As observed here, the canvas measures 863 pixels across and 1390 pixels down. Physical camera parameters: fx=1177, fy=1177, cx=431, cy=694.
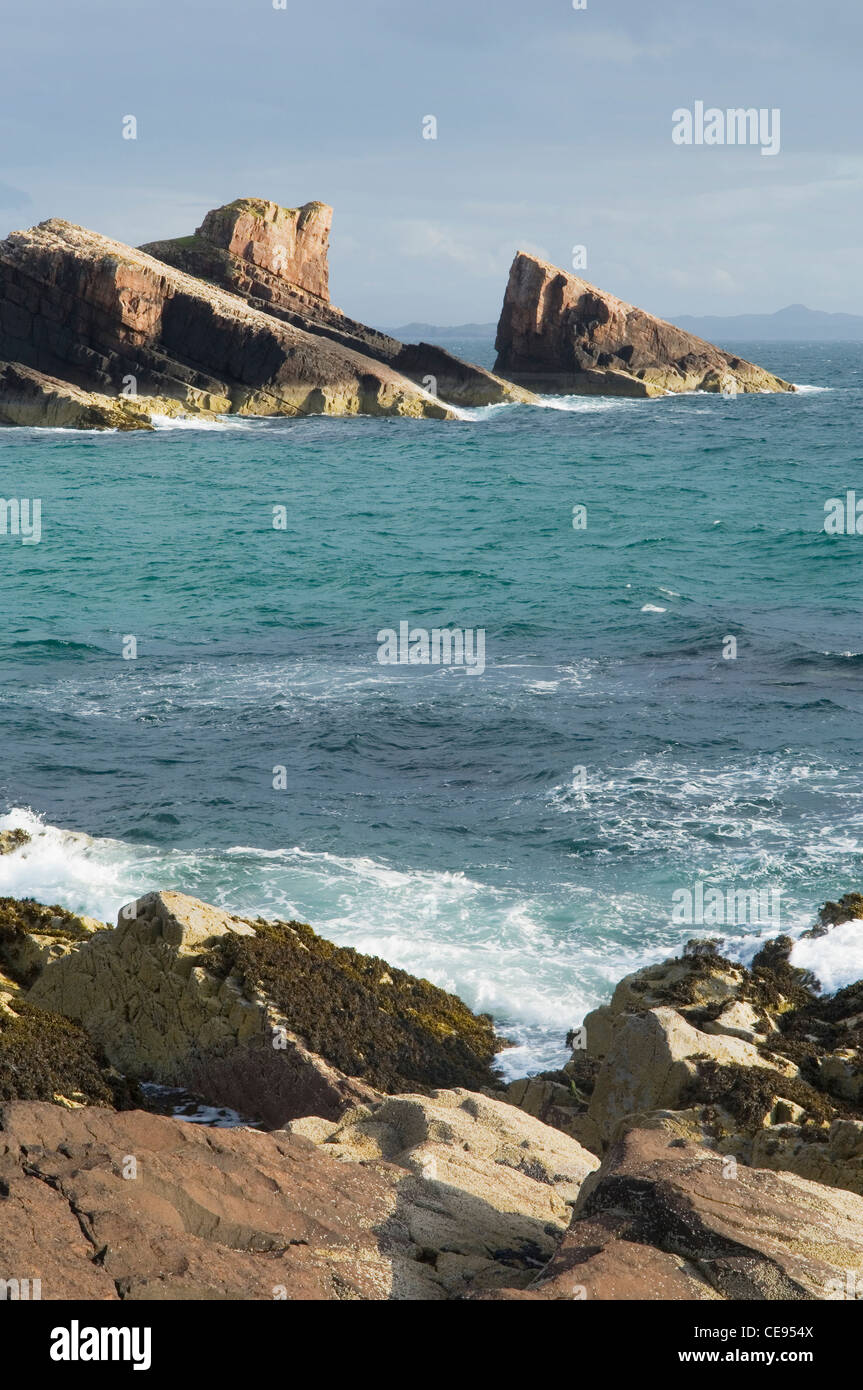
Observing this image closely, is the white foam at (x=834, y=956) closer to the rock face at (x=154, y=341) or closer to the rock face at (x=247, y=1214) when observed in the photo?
the rock face at (x=247, y=1214)

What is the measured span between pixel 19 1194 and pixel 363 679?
19.8 meters

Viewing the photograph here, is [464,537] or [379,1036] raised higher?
[464,537]

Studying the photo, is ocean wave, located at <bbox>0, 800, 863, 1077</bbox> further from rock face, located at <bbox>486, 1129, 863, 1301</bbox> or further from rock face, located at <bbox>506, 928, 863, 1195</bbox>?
rock face, located at <bbox>486, 1129, 863, 1301</bbox>

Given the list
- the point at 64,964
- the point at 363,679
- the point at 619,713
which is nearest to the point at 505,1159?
the point at 64,964

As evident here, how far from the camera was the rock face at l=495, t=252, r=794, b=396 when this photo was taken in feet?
303

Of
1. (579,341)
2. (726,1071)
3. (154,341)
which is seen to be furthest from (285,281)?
(726,1071)

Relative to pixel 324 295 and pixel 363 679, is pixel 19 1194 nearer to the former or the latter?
pixel 363 679

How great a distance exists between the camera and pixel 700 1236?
654 centimetres

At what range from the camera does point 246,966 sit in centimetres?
1203

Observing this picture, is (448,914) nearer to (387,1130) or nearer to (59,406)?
(387,1130)

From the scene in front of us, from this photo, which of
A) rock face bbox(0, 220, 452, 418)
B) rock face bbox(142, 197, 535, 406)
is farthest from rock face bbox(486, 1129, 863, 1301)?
rock face bbox(142, 197, 535, 406)

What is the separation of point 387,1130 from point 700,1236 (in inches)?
140

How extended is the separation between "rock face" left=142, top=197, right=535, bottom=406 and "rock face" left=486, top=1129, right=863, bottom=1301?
3219 inches

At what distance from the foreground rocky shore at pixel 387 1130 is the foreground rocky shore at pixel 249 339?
213ft
